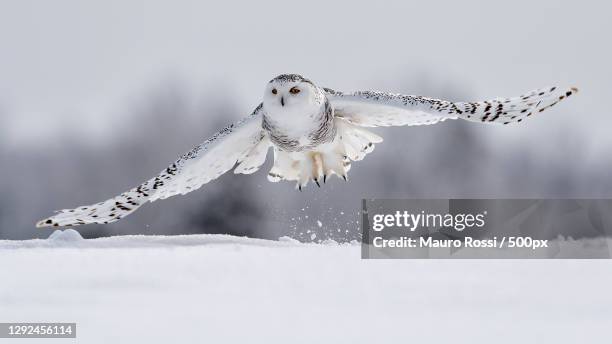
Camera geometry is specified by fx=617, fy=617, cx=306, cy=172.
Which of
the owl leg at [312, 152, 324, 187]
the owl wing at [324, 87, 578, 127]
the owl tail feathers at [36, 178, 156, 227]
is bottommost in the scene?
the owl tail feathers at [36, 178, 156, 227]

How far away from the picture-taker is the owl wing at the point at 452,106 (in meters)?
6.02

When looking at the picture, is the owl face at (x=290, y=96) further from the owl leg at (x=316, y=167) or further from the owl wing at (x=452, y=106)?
the owl leg at (x=316, y=167)

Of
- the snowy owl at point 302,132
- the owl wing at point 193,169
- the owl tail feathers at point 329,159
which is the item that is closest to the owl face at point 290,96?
the snowy owl at point 302,132

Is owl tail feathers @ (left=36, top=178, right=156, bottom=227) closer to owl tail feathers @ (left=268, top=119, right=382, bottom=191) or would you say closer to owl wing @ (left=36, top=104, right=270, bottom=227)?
owl wing @ (left=36, top=104, right=270, bottom=227)

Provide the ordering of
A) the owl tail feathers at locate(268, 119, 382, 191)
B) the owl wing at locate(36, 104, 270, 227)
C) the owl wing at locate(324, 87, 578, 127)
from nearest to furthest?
the owl wing at locate(324, 87, 578, 127) → the owl wing at locate(36, 104, 270, 227) → the owl tail feathers at locate(268, 119, 382, 191)

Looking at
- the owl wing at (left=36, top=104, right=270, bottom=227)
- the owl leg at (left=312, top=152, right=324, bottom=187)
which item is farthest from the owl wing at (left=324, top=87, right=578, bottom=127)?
the owl wing at (left=36, top=104, right=270, bottom=227)

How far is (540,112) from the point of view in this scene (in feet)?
20.0

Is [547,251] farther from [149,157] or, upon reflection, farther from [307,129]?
[149,157]

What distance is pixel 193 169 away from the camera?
6.68 metres

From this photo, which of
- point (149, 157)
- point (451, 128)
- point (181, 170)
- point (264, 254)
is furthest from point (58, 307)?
point (451, 128)

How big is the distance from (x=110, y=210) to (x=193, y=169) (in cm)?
96

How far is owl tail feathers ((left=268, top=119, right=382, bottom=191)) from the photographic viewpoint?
23.4ft

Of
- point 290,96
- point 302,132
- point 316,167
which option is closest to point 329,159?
point 316,167

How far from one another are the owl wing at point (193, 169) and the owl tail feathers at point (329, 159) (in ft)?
0.91
